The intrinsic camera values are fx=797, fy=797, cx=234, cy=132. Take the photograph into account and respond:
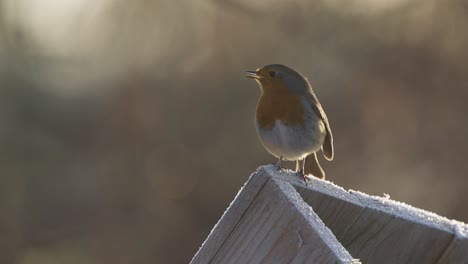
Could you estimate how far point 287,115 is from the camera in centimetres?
346

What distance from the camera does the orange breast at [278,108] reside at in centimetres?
342

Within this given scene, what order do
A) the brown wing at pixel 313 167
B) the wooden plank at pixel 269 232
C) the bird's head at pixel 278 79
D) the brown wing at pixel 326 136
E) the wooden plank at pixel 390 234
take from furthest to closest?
the brown wing at pixel 313 167 < the brown wing at pixel 326 136 < the bird's head at pixel 278 79 < the wooden plank at pixel 390 234 < the wooden plank at pixel 269 232

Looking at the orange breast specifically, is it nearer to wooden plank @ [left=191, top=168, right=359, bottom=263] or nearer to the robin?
the robin

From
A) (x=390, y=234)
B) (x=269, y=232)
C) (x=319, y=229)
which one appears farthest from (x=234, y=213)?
(x=390, y=234)

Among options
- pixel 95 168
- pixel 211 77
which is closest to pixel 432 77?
pixel 211 77

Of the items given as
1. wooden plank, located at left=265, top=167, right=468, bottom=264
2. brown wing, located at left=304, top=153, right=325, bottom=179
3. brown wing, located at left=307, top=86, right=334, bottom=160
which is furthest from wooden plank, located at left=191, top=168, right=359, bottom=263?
brown wing, located at left=304, top=153, right=325, bottom=179

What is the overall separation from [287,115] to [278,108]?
5cm

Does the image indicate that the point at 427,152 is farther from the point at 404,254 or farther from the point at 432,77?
the point at 404,254

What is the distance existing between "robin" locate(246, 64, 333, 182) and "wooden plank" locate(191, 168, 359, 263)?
1.48 metres

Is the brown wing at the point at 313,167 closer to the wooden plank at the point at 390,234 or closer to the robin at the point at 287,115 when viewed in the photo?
the robin at the point at 287,115

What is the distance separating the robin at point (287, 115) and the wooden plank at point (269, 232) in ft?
4.85

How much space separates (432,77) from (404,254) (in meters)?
6.65

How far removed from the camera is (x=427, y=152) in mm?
8305

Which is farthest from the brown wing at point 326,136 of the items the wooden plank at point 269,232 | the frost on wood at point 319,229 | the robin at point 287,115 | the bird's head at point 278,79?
the wooden plank at point 269,232
